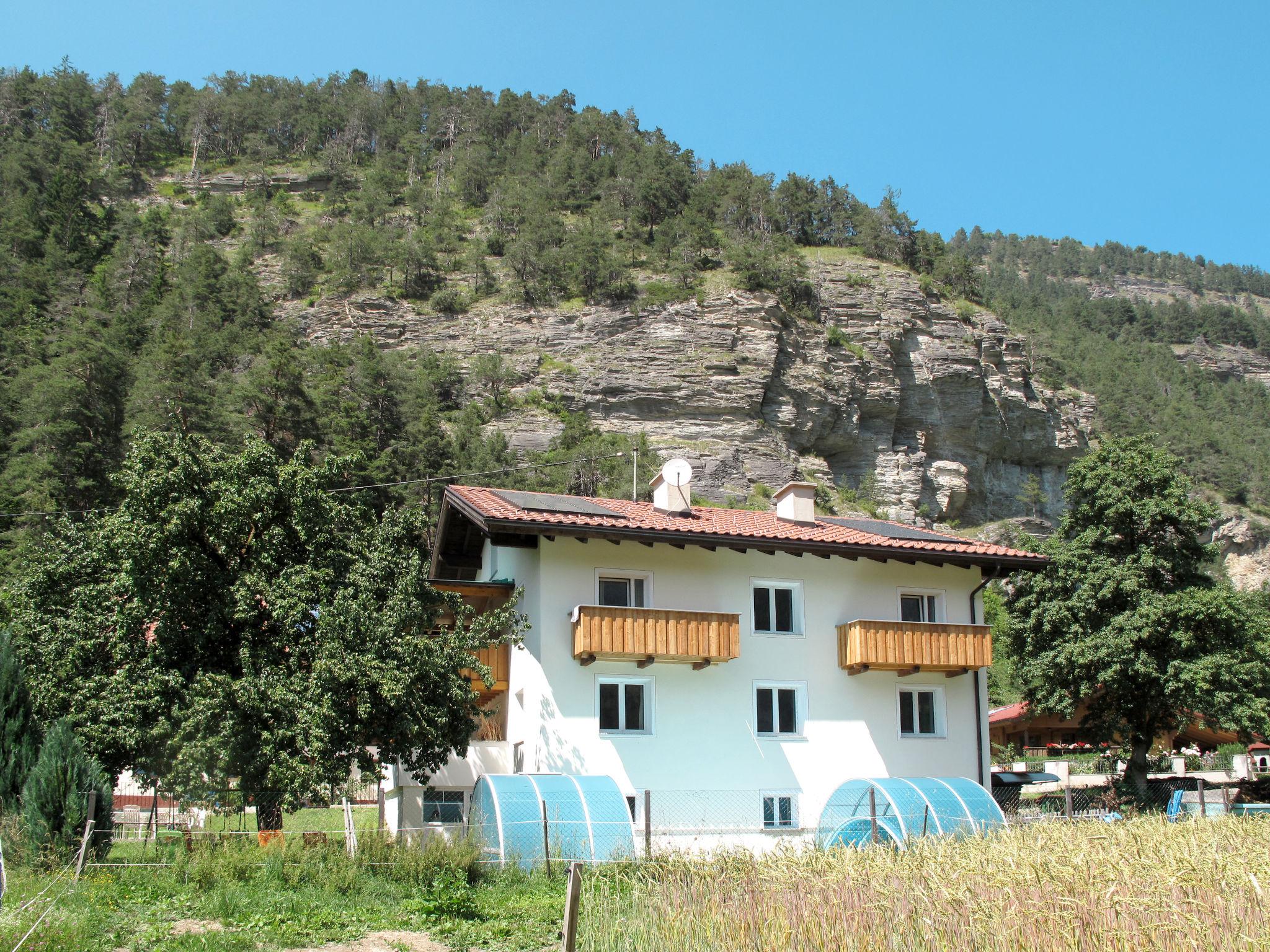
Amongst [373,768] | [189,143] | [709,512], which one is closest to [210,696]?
[373,768]

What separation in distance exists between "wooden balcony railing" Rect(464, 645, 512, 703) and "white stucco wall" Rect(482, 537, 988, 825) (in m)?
0.28

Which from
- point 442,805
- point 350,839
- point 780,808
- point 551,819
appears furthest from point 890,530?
point 350,839

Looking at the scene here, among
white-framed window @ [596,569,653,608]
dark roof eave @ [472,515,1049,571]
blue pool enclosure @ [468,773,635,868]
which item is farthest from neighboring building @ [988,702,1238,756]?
blue pool enclosure @ [468,773,635,868]

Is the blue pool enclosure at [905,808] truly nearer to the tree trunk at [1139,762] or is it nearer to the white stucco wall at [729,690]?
the white stucco wall at [729,690]

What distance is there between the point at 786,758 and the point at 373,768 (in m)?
9.41

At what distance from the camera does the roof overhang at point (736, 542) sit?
835 inches

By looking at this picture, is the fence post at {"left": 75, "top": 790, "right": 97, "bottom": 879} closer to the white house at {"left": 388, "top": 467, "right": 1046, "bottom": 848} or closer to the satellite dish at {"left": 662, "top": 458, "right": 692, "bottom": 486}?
the white house at {"left": 388, "top": 467, "right": 1046, "bottom": 848}

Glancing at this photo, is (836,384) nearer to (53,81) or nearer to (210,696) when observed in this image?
(210,696)

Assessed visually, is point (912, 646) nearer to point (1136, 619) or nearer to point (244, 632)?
point (1136, 619)

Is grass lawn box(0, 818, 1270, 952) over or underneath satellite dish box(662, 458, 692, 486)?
underneath

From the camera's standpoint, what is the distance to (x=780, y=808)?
2216cm

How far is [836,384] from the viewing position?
8106cm

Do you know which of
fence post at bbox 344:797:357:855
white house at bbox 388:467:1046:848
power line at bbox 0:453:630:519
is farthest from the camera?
power line at bbox 0:453:630:519

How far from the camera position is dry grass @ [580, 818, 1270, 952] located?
26.1ft
